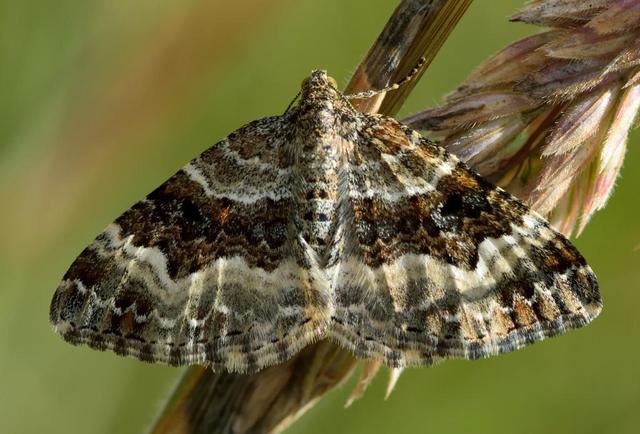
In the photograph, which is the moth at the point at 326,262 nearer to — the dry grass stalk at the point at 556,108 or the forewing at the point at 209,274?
the forewing at the point at 209,274

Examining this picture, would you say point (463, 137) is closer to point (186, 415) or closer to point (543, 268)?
point (543, 268)

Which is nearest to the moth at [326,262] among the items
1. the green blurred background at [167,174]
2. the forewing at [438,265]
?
the forewing at [438,265]

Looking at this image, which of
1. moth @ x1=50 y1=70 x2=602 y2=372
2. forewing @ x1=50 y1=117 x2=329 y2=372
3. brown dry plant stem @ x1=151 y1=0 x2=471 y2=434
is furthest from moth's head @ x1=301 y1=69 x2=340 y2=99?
brown dry plant stem @ x1=151 y1=0 x2=471 y2=434

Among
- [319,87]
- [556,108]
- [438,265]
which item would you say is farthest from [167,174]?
[556,108]

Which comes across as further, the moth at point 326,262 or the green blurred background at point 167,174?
the green blurred background at point 167,174

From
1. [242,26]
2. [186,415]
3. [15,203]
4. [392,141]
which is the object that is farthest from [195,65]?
[186,415]

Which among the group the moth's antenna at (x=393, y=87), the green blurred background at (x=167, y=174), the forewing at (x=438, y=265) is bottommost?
the green blurred background at (x=167, y=174)

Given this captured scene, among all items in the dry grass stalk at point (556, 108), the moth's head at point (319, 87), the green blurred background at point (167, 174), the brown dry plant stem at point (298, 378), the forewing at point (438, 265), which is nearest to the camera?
the dry grass stalk at point (556, 108)

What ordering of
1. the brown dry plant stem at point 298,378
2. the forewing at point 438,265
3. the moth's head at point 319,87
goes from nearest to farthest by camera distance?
the brown dry plant stem at point 298,378 → the forewing at point 438,265 → the moth's head at point 319,87
